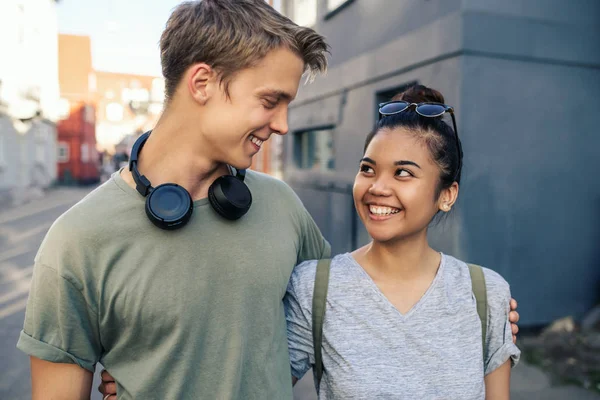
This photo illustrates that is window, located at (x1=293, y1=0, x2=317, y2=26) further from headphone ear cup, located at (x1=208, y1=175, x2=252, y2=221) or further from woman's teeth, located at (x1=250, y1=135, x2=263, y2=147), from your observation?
headphone ear cup, located at (x1=208, y1=175, x2=252, y2=221)

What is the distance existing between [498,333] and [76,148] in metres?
36.9

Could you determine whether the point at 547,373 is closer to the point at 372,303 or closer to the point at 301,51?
the point at 372,303

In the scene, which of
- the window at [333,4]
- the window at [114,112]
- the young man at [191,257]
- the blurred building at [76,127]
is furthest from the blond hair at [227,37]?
the window at [114,112]

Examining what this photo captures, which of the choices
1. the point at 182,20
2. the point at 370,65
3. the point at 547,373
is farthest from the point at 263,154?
the point at 182,20

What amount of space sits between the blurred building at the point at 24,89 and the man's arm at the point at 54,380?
18690 millimetres

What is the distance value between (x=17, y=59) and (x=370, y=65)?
706 inches

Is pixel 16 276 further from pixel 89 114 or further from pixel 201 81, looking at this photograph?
pixel 89 114

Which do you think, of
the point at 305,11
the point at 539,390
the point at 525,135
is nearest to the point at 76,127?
the point at 305,11

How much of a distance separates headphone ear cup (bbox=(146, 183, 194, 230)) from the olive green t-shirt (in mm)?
57

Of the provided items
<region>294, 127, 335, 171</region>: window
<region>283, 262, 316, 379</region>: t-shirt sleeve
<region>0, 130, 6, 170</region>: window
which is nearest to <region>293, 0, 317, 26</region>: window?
<region>294, 127, 335, 171</region>: window

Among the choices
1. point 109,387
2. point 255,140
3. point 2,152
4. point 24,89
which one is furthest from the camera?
point 24,89

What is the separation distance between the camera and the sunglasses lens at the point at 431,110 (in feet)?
6.17

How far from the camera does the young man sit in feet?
4.87

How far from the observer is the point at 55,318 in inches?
57.9
